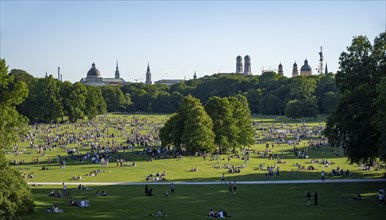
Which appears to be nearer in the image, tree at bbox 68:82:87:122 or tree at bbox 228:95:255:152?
tree at bbox 228:95:255:152

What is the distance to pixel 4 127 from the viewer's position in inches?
1105

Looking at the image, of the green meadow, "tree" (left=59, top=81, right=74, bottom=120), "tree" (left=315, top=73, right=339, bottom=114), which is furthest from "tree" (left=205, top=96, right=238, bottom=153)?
"tree" (left=315, top=73, right=339, bottom=114)

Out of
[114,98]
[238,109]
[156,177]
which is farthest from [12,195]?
→ [114,98]

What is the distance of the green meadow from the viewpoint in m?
30.2

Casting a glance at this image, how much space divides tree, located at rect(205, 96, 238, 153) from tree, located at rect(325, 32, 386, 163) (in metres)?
20.3

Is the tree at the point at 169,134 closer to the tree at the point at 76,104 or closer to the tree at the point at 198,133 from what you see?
the tree at the point at 198,133

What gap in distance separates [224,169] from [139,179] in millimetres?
9464

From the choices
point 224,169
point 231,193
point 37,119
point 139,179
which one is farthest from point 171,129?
point 37,119

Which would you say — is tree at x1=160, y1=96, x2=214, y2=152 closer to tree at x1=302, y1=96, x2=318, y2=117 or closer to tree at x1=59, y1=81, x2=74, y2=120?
tree at x1=59, y1=81, x2=74, y2=120

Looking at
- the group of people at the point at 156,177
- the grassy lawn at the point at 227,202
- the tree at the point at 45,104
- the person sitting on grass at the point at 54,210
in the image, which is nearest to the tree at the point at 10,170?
the grassy lawn at the point at 227,202

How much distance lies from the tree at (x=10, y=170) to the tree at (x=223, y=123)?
34032mm

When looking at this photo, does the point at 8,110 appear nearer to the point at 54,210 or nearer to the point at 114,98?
the point at 54,210

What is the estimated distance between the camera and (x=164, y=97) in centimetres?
17488

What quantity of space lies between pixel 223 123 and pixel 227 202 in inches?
1191
